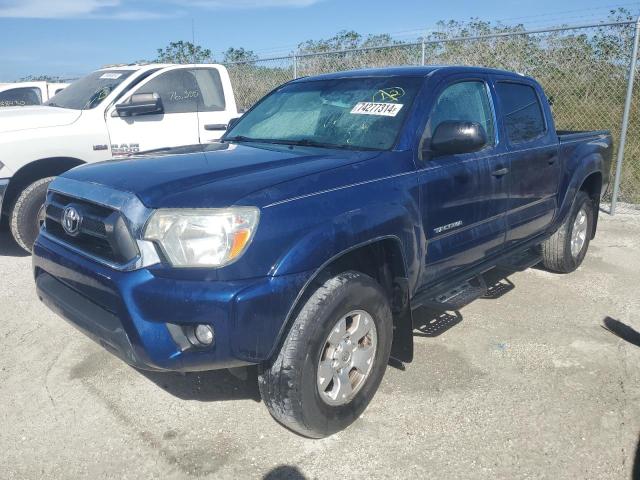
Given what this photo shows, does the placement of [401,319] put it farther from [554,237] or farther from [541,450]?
[554,237]

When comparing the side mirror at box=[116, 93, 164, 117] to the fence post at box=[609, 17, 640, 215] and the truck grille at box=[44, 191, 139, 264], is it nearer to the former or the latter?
the truck grille at box=[44, 191, 139, 264]

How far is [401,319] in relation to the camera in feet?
10.8

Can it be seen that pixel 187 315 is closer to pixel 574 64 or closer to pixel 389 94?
pixel 389 94

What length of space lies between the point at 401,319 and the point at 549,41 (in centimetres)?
664

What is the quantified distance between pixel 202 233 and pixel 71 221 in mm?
833

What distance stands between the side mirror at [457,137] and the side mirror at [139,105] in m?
3.76

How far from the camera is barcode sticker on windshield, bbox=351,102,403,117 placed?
3439 millimetres

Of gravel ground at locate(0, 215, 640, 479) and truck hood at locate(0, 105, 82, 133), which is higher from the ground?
truck hood at locate(0, 105, 82, 133)

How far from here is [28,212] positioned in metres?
5.57

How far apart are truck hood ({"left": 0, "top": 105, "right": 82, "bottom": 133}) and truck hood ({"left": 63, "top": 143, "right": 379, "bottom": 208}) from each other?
2.99 metres

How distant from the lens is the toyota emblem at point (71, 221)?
9.25ft

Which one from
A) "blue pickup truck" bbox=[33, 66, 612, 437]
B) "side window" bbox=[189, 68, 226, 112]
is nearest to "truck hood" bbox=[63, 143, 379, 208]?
"blue pickup truck" bbox=[33, 66, 612, 437]

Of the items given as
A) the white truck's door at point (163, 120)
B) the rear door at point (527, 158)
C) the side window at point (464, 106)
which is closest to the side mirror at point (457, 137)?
the side window at point (464, 106)

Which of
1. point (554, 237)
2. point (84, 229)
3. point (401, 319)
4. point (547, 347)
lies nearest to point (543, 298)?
point (554, 237)
